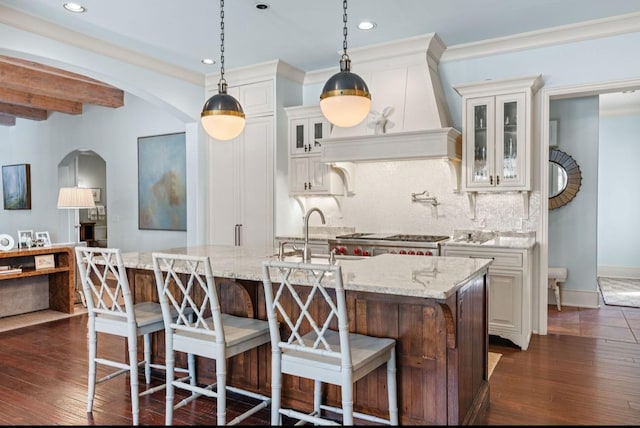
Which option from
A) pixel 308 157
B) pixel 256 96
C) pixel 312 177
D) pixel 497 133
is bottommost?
pixel 312 177

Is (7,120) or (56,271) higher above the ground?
(7,120)

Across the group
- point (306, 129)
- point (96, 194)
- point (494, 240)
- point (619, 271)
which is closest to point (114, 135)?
point (96, 194)

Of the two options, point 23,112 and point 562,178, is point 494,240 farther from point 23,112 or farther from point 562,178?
point 23,112

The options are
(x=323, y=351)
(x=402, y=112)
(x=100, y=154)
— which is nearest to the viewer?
(x=323, y=351)

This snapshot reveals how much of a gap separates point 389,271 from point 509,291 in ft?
6.84

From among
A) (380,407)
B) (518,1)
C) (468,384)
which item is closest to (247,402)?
(380,407)

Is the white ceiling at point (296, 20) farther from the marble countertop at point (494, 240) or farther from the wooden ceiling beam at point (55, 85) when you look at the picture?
the wooden ceiling beam at point (55, 85)

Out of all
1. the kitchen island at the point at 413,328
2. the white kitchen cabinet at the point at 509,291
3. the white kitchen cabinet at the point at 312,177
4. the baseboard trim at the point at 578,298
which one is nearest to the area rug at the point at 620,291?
the baseboard trim at the point at 578,298

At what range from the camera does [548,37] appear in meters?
4.50

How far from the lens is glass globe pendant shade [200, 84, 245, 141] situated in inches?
129

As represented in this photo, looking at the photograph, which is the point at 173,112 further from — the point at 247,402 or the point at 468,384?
the point at 468,384

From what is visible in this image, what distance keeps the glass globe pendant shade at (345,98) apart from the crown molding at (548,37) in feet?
8.07

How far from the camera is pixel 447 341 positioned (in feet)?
7.64

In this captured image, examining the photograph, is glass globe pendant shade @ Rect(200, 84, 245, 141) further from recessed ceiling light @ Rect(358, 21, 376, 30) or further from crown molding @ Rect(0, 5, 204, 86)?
crown molding @ Rect(0, 5, 204, 86)
